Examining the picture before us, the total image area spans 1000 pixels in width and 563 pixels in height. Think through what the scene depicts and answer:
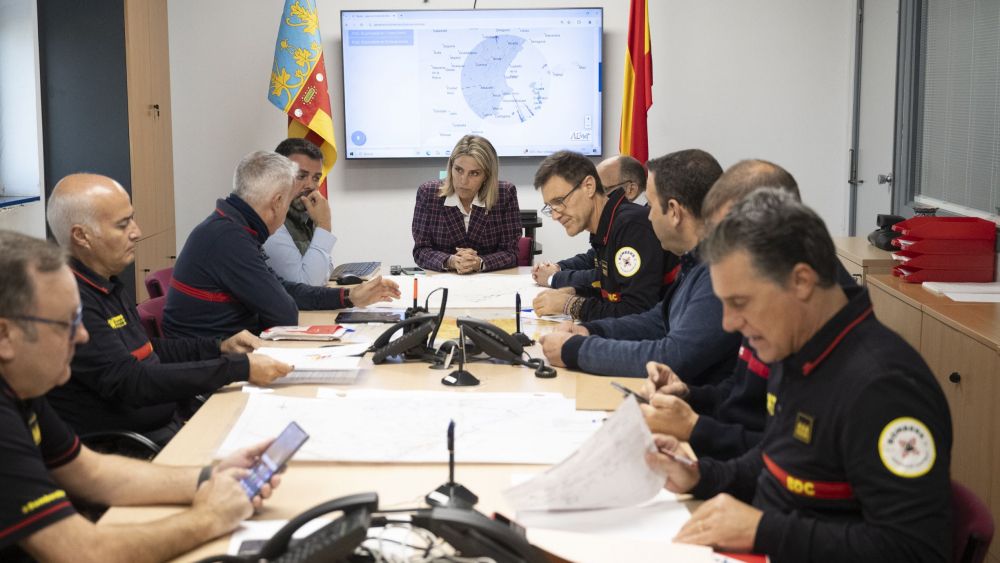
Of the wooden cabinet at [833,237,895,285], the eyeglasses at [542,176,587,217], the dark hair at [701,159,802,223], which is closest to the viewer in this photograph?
the dark hair at [701,159,802,223]

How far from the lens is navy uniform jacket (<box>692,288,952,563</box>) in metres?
1.54

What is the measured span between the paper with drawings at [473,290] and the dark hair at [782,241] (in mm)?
2166

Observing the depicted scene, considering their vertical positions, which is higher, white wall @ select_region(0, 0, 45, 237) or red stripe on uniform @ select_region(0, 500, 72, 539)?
white wall @ select_region(0, 0, 45, 237)

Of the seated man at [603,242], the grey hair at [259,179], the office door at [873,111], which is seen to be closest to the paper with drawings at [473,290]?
the seated man at [603,242]

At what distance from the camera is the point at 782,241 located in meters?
1.68

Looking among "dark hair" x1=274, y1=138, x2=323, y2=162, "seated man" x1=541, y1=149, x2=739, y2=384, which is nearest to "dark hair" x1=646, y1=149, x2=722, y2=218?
"seated man" x1=541, y1=149, x2=739, y2=384

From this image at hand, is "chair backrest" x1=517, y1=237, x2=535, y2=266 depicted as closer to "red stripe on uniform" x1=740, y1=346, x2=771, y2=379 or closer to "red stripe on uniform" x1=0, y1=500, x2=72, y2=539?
"red stripe on uniform" x1=740, y1=346, x2=771, y2=379

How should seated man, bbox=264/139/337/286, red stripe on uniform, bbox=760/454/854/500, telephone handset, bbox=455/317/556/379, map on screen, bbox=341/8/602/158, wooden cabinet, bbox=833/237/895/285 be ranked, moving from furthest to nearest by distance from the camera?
1. map on screen, bbox=341/8/602/158
2. wooden cabinet, bbox=833/237/895/285
3. seated man, bbox=264/139/337/286
4. telephone handset, bbox=455/317/556/379
5. red stripe on uniform, bbox=760/454/854/500

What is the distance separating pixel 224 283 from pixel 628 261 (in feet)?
4.69

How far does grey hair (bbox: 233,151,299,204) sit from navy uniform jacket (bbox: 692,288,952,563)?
93.4 inches

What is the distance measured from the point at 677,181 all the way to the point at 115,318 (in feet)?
5.26

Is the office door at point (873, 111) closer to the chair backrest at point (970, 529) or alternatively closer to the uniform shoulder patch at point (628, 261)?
the uniform shoulder patch at point (628, 261)

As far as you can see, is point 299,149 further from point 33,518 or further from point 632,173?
point 33,518

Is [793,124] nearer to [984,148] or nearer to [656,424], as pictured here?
[984,148]
